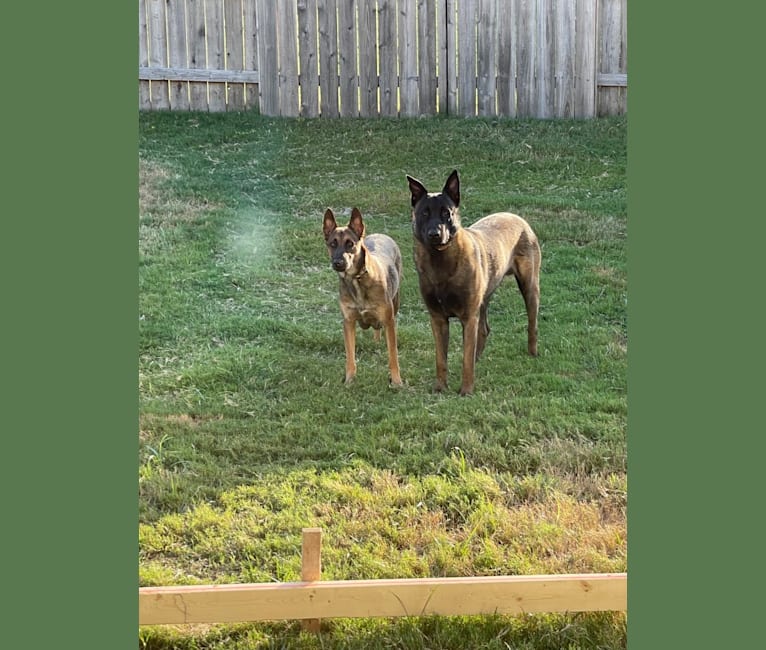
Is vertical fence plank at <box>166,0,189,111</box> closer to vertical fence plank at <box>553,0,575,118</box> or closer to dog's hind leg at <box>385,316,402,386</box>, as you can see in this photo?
dog's hind leg at <box>385,316,402,386</box>

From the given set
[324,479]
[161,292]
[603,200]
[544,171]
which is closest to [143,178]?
A: [161,292]

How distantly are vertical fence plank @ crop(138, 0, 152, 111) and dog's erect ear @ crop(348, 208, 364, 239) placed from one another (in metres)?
0.70

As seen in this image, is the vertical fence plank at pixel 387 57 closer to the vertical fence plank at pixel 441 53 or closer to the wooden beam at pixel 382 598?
the vertical fence plank at pixel 441 53

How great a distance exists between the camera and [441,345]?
9.67ft

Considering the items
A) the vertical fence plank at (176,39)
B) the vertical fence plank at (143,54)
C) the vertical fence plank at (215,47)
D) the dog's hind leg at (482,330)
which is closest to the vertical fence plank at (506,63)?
the dog's hind leg at (482,330)

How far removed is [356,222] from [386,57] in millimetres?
542

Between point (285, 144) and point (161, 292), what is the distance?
60 centimetres

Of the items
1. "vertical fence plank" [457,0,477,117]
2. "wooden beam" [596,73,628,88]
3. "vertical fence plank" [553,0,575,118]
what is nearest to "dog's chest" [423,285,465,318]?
"vertical fence plank" [457,0,477,117]

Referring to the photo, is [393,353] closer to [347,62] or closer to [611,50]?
[347,62]

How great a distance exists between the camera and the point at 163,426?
275 cm

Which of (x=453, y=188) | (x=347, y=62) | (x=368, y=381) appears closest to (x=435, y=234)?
(x=453, y=188)

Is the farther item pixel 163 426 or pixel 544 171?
pixel 544 171

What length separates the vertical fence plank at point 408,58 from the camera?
9.49 ft

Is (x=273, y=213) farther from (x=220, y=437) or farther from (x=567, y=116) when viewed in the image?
(x=567, y=116)
